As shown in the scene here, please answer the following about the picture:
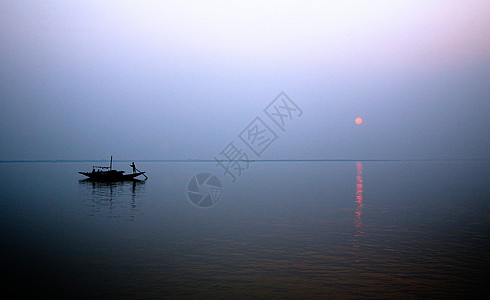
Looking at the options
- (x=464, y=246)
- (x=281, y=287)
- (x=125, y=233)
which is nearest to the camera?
(x=281, y=287)

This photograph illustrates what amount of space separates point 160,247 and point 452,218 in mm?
29472

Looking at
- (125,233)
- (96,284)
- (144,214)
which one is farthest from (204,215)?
(96,284)

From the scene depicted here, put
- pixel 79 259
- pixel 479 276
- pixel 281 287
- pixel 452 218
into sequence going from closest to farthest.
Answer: pixel 281 287, pixel 479 276, pixel 79 259, pixel 452 218

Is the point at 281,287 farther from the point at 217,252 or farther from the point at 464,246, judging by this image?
the point at 464,246

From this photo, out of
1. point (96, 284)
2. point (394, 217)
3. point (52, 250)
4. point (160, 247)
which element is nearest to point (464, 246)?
point (394, 217)

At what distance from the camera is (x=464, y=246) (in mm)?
25781

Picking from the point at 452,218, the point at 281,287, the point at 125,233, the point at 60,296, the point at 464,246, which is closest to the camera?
the point at 60,296

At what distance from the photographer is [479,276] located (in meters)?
19.1

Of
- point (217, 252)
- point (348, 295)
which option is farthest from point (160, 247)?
point (348, 295)

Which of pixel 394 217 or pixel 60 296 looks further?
pixel 394 217

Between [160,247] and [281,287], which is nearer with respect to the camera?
[281,287]

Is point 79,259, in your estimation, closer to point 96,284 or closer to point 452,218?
point 96,284

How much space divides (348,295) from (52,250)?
18.0m

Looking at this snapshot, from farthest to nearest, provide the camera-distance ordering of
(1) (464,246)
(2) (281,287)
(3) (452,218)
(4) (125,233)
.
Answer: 1. (3) (452,218)
2. (4) (125,233)
3. (1) (464,246)
4. (2) (281,287)
